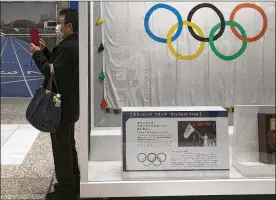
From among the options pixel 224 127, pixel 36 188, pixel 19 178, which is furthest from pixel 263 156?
pixel 19 178

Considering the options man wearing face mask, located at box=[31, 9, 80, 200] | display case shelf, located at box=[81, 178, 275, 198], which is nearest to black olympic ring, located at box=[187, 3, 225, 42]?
man wearing face mask, located at box=[31, 9, 80, 200]

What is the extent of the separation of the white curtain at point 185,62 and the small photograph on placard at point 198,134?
0.15 m

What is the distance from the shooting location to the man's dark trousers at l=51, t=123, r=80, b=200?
8.54 ft

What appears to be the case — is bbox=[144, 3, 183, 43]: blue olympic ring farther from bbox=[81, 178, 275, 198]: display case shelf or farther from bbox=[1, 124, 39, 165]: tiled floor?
bbox=[1, 124, 39, 165]: tiled floor

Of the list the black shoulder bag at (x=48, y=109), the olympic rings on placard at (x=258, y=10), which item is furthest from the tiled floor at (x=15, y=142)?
the olympic rings on placard at (x=258, y=10)

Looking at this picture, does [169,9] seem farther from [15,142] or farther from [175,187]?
[15,142]

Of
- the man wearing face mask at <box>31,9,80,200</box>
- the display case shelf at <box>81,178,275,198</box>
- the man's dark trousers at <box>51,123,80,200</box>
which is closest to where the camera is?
the display case shelf at <box>81,178,275,198</box>

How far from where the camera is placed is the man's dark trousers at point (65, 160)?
8.54ft

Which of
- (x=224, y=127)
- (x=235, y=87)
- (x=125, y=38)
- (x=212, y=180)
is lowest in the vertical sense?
(x=212, y=180)

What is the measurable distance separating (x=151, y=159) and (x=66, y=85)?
2.51 ft

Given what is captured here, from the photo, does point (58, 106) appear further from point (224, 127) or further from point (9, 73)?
point (9, 73)

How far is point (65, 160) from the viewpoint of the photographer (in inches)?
105

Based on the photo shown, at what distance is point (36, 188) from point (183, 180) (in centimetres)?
160

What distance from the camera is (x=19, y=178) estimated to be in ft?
11.4
